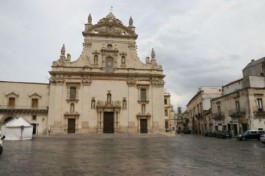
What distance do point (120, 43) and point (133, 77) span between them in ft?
20.5

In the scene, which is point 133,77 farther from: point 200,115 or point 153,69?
point 200,115

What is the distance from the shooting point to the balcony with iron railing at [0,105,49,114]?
38188 millimetres

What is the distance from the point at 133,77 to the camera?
132 feet

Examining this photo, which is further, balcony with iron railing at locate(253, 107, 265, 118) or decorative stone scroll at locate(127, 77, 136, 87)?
decorative stone scroll at locate(127, 77, 136, 87)

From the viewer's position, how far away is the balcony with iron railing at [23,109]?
3819 centimetres

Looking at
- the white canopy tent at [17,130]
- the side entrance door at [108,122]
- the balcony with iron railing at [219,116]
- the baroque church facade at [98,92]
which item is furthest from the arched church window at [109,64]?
the balcony with iron railing at [219,116]

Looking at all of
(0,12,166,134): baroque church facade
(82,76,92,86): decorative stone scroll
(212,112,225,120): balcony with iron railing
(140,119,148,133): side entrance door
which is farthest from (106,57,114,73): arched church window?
(212,112,225,120): balcony with iron railing

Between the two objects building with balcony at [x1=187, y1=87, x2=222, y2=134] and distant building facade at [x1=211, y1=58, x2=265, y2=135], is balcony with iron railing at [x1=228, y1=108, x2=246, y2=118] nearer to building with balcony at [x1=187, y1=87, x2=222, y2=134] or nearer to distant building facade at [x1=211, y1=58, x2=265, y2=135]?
distant building facade at [x1=211, y1=58, x2=265, y2=135]

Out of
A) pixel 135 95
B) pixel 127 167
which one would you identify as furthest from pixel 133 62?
pixel 127 167

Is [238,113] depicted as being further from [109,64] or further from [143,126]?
[109,64]

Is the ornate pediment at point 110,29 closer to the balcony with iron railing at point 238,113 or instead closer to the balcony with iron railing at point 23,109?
the balcony with iron railing at point 23,109

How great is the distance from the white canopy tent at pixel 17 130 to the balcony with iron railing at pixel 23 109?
1269cm

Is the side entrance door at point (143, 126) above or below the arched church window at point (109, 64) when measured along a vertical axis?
below

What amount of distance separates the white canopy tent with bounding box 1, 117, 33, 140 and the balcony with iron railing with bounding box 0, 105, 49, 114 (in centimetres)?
1269
